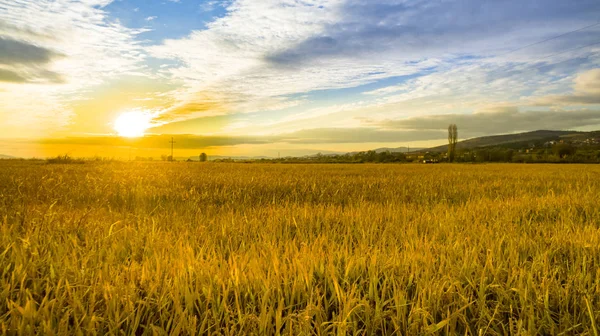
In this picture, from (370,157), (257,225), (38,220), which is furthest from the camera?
(370,157)

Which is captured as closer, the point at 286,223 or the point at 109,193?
the point at 286,223

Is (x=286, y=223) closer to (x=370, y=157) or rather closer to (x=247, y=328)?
(x=247, y=328)

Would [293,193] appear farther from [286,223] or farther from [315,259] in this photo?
[315,259]

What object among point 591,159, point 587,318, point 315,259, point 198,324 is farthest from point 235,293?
point 591,159

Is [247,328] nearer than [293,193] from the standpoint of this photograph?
Yes

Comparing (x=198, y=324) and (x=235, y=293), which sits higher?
(x=235, y=293)

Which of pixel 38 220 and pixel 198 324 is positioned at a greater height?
pixel 38 220

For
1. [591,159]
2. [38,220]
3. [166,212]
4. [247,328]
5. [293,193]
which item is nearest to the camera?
[247,328]

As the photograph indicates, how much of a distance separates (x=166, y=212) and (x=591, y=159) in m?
91.3

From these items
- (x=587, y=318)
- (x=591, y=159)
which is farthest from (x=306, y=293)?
(x=591, y=159)

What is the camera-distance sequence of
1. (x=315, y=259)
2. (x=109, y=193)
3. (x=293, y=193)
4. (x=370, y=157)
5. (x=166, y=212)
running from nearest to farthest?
(x=315, y=259) → (x=166, y=212) → (x=109, y=193) → (x=293, y=193) → (x=370, y=157)

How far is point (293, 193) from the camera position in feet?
23.0

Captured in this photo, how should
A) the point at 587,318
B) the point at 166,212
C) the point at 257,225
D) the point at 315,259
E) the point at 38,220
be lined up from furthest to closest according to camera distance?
the point at 166,212
the point at 257,225
the point at 38,220
the point at 315,259
the point at 587,318

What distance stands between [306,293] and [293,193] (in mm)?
5077
